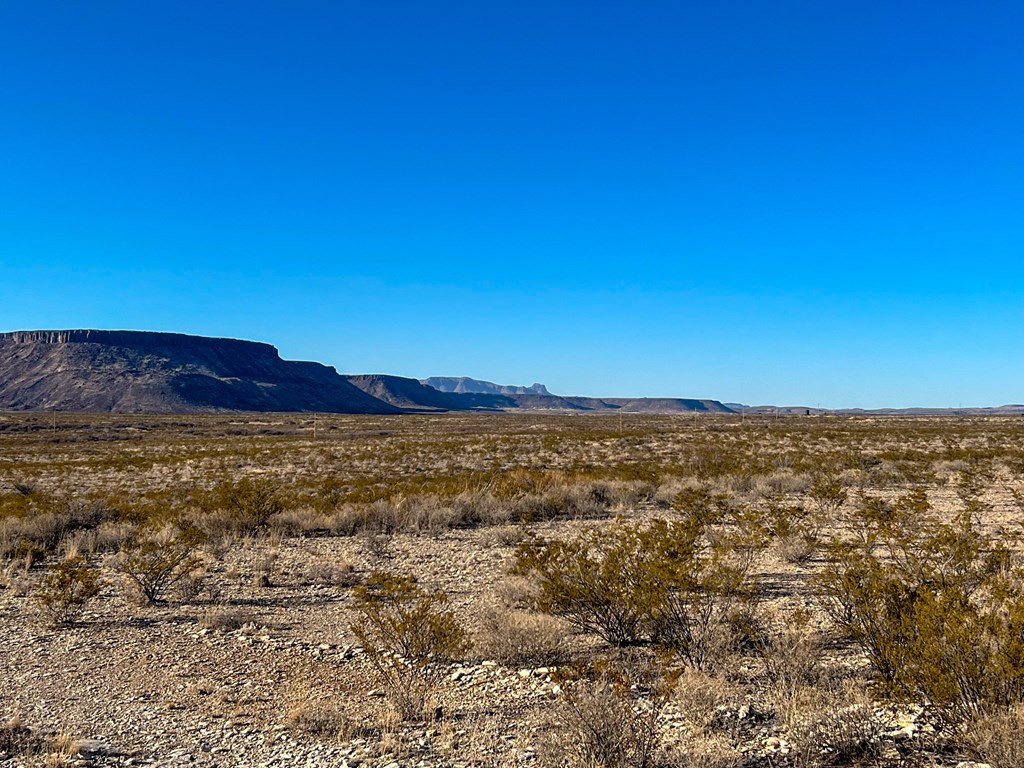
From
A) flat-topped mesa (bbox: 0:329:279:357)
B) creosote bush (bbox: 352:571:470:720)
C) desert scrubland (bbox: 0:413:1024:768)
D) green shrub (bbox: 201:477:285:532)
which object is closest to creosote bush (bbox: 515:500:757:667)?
desert scrubland (bbox: 0:413:1024:768)

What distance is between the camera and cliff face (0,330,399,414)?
459 ft

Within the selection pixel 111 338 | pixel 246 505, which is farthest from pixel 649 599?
pixel 111 338

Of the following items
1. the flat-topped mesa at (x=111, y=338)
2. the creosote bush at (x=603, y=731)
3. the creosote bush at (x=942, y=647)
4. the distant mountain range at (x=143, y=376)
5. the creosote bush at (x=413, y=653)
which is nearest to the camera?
the creosote bush at (x=603, y=731)

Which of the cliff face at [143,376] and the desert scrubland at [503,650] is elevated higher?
the cliff face at [143,376]

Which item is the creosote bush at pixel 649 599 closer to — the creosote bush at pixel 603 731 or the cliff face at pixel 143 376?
the creosote bush at pixel 603 731

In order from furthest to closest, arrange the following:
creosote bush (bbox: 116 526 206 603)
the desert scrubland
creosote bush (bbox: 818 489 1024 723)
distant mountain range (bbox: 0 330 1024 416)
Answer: distant mountain range (bbox: 0 330 1024 416), creosote bush (bbox: 116 526 206 603), the desert scrubland, creosote bush (bbox: 818 489 1024 723)

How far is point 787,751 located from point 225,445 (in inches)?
1809

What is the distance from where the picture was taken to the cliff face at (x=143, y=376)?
140m

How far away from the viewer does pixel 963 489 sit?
59.2 ft

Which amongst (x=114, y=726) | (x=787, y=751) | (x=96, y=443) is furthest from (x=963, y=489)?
(x=96, y=443)

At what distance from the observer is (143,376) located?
14988cm

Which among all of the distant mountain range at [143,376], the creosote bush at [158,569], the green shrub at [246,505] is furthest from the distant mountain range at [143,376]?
the creosote bush at [158,569]

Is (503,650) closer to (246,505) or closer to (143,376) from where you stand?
(246,505)

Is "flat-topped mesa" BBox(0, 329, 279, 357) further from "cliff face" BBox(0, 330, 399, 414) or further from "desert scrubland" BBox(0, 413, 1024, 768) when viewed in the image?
"desert scrubland" BBox(0, 413, 1024, 768)
